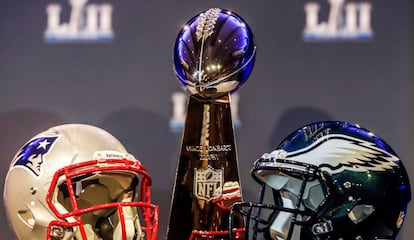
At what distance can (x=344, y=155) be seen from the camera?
1200mm

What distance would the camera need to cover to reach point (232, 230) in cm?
127

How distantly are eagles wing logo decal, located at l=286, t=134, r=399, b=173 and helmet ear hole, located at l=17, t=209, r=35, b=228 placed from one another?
0.49 m

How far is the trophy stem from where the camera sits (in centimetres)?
133

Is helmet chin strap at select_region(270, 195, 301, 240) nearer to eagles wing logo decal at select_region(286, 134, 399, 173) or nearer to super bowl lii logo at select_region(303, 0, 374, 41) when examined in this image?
eagles wing logo decal at select_region(286, 134, 399, 173)

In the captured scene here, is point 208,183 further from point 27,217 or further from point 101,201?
point 27,217

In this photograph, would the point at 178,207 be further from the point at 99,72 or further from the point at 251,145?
the point at 99,72

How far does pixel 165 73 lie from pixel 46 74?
328 millimetres

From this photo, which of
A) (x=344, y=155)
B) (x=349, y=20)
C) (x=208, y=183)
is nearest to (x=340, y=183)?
(x=344, y=155)

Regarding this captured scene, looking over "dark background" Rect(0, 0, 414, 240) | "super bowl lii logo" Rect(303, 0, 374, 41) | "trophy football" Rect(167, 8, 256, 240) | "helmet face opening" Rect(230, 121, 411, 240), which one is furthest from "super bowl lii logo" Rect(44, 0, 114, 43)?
"helmet face opening" Rect(230, 121, 411, 240)

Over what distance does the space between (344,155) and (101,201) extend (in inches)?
20.2

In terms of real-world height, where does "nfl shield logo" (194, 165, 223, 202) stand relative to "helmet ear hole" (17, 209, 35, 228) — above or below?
above

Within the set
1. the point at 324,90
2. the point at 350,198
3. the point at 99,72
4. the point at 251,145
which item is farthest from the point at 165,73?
the point at 350,198

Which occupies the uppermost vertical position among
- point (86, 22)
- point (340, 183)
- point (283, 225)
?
point (86, 22)

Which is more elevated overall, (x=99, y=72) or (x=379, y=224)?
(x=99, y=72)
